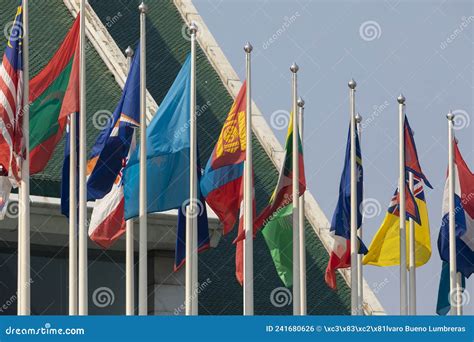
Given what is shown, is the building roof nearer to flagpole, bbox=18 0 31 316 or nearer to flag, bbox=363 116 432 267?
flag, bbox=363 116 432 267

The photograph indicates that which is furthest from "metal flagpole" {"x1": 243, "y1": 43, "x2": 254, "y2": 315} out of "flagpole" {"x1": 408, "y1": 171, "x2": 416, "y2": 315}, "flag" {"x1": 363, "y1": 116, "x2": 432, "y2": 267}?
"flagpole" {"x1": 408, "y1": 171, "x2": 416, "y2": 315}

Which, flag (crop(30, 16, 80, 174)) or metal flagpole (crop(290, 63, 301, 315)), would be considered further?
metal flagpole (crop(290, 63, 301, 315))

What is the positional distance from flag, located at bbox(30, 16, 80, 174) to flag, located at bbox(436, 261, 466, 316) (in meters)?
10.2

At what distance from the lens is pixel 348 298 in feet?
150

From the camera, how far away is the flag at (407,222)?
38156mm

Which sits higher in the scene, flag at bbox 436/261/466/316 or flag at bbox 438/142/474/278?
flag at bbox 438/142/474/278

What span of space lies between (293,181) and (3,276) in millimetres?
7495

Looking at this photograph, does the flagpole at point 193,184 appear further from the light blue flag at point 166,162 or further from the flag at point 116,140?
the flag at point 116,140

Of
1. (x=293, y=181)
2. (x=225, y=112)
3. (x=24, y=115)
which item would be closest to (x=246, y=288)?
(x=293, y=181)

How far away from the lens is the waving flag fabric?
120 ft

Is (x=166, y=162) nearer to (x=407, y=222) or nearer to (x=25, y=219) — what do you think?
(x=25, y=219)

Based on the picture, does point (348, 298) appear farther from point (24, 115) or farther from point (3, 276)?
point (24, 115)

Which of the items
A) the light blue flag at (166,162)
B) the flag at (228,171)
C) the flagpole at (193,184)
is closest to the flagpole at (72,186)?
the light blue flag at (166,162)

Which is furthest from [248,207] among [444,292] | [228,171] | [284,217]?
[444,292]
